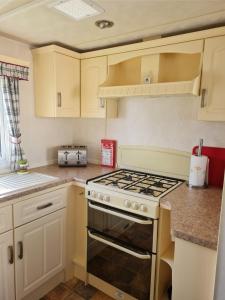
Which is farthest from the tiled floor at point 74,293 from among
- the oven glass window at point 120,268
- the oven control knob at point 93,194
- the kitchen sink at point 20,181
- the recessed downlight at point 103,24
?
the recessed downlight at point 103,24

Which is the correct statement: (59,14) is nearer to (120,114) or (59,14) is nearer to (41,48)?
(41,48)

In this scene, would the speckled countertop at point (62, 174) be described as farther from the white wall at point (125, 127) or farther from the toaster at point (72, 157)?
the white wall at point (125, 127)

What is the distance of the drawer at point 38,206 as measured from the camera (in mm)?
1540

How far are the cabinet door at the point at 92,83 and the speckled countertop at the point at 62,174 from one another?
20.8 inches

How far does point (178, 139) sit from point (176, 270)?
1133 mm

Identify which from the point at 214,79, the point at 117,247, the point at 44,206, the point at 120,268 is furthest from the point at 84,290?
the point at 214,79

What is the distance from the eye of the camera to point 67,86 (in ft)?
6.93

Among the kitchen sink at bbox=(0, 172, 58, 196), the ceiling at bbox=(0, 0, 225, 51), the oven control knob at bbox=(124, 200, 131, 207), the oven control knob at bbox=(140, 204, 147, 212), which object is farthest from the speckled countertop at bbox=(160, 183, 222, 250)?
the ceiling at bbox=(0, 0, 225, 51)

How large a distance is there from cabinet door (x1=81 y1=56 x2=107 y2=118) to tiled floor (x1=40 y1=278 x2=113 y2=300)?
4.97ft

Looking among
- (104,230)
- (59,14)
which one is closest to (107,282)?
(104,230)

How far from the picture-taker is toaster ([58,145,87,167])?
2269mm

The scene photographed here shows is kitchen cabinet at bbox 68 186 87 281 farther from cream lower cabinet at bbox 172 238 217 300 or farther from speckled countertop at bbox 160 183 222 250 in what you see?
cream lower cabinet at bbox 172 238 217 300

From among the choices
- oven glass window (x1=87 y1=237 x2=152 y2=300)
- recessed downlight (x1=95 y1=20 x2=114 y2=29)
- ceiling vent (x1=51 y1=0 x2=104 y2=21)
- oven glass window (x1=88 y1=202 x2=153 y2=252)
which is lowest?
oven glass window (x1=87 y1=237 x2=152 y2=300)

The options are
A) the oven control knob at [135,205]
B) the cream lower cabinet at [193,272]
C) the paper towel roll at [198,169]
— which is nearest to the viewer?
the cream lower cabinet at [193,272]
